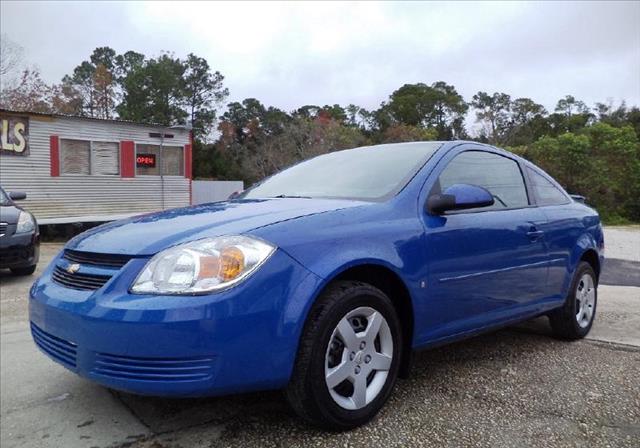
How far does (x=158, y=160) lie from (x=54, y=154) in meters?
3.07

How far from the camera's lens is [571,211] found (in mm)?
4125

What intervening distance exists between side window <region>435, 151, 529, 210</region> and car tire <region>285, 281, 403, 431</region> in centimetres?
94

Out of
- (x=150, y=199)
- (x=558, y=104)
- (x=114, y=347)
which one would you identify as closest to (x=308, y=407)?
(x=114, y=347)

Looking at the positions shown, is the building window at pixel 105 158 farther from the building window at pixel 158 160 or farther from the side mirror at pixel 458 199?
the side mirror at pixel 458 199

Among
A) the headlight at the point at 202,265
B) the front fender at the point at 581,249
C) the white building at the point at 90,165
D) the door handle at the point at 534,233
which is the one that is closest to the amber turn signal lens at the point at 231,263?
the headlight at the point at 202,265

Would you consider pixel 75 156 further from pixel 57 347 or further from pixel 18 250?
pixel 57 347

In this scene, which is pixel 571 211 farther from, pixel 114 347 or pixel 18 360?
pixel 18 360

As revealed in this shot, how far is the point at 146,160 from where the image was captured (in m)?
15.8

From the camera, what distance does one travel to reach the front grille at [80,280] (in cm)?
228

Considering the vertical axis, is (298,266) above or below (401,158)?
below

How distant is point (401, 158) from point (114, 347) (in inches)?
77.3

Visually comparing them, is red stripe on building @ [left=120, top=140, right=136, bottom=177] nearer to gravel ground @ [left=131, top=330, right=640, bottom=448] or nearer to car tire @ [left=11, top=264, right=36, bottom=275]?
car tire @ [left=11, top=264, right=36, bottom=275]

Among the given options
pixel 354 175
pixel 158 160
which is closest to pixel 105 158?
pixel 158 160

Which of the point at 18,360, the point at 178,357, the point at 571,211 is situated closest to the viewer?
the point at 178,357
